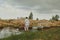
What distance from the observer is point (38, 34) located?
69.8 feet

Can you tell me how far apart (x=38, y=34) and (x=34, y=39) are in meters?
1.52

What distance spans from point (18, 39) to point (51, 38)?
290cm

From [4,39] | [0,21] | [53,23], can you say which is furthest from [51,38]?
[0,21]

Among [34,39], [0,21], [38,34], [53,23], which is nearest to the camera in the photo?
[34,39]

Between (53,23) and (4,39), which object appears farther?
(53,23)

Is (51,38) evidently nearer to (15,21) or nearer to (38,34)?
(38,34)

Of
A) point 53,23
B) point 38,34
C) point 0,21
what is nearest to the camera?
point 38,34

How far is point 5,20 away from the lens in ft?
139

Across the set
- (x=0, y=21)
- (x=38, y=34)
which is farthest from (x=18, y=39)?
(x=0, y=21)

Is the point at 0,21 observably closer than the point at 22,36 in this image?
No

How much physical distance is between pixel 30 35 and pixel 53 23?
18098 mm

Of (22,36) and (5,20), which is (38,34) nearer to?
(22,36)

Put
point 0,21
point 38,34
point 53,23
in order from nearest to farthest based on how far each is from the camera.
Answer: point 38,34, point 53,23, point 0,21

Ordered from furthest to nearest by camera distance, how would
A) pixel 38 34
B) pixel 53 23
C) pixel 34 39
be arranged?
pixel 53 23
pixel 38 34
pixel 34 39
